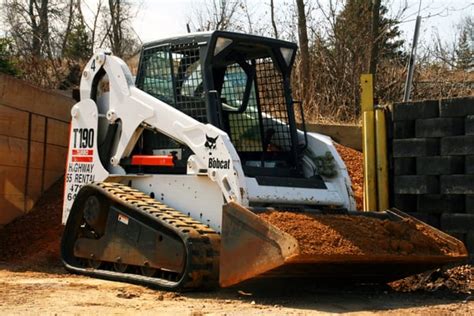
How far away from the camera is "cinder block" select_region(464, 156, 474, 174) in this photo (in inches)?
335

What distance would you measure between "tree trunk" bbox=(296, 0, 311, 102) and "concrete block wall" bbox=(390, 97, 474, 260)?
25.8ft

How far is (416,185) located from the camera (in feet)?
29.4

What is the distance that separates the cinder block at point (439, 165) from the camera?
864 cm

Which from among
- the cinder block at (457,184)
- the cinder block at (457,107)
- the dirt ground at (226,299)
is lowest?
the dirt ground at (226,299)

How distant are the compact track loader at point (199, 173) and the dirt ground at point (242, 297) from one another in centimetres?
24

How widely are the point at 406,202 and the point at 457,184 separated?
71cm

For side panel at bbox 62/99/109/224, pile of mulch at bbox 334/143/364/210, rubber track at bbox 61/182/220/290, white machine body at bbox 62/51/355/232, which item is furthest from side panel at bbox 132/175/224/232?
pile of mulch at bbox 334/143/364/210

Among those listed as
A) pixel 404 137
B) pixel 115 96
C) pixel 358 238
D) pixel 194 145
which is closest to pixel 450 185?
pixel 404 137

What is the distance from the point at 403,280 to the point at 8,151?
6.16 meters

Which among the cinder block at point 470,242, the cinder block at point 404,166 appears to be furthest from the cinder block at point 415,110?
the cinder block at point 470,242

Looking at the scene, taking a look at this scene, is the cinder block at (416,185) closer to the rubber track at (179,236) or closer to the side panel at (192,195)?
the side panel at (192,195)

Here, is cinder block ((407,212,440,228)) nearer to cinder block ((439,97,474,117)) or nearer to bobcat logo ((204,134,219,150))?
cinder block ((439,97,474,117))

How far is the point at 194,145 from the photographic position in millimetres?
7879

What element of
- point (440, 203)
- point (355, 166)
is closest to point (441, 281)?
point (440, 203)
